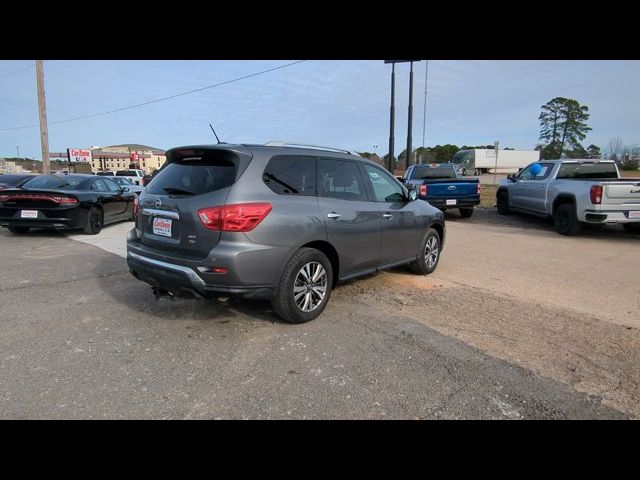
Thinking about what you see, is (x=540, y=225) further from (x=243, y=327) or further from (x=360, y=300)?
(x=243, y=327)

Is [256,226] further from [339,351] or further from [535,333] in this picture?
[535,333]

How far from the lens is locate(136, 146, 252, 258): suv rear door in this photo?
11.7 feet

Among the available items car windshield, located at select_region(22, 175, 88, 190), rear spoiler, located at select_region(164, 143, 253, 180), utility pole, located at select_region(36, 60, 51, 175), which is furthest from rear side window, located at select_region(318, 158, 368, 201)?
utility pole, located at select_region(36, 60, 51, 175)

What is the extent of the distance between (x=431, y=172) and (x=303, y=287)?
10469mm

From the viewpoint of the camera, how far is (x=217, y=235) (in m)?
3.51

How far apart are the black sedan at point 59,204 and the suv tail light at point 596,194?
404 inches

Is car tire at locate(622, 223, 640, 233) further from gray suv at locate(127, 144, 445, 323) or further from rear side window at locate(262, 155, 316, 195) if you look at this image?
rear side window at locate(262, 155, 316, 195)

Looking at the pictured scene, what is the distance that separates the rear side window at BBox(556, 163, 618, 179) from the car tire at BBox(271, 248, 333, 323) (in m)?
9.34

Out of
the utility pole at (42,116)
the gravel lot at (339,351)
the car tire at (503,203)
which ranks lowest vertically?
the gravel lot at (339,351)

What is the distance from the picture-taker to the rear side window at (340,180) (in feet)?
14.4

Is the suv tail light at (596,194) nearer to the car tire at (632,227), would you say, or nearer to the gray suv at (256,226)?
the car tire at (632,227)

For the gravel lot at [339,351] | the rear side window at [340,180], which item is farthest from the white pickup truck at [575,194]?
the rear side window at [340,180]
